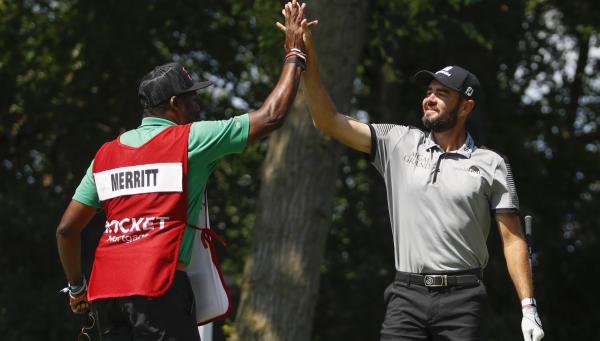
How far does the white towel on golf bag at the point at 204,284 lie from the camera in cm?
475

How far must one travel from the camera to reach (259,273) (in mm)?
8938

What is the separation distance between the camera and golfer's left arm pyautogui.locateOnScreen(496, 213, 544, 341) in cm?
535

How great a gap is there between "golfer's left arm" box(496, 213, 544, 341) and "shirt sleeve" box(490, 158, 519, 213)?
37 mm

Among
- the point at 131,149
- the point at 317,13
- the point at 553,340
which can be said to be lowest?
the point at 553,340

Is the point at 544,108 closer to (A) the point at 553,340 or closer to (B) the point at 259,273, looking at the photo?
(A) the point at 553,340

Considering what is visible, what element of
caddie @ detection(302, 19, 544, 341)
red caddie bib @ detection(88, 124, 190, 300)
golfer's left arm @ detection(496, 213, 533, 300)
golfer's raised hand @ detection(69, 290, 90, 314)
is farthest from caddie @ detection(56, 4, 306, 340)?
golfer's left arm @ detection(496, 213, 533, 300)

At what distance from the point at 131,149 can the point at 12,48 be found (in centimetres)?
1147

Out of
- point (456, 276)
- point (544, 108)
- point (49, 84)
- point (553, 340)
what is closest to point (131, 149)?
point (456, 276)

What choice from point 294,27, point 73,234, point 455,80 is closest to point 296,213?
point 455,80

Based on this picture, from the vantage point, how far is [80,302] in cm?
525

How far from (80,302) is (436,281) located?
1716 mm

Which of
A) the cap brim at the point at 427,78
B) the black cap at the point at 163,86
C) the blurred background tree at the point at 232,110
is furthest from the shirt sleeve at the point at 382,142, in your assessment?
the blurred background tree at the point at 232,110

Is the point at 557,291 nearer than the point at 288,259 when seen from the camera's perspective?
No

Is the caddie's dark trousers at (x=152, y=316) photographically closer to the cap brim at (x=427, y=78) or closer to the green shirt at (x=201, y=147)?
the green shirt at (x=201, y=147)
